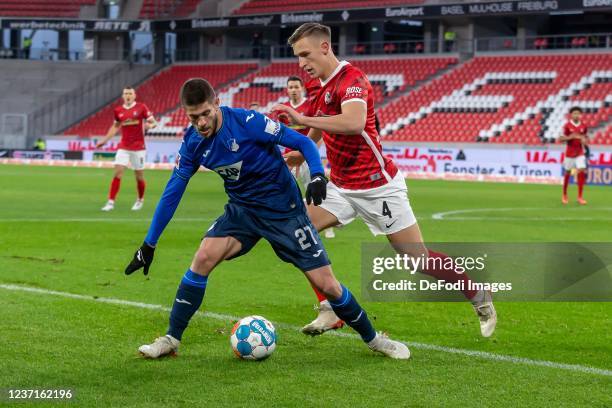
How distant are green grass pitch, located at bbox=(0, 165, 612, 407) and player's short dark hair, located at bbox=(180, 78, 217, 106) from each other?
5.20ft

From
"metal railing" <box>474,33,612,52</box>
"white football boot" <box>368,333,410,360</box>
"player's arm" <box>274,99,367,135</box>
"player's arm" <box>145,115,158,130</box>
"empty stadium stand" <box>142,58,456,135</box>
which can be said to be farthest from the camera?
"empty stadium stand" <box>142,58,456,135</box>

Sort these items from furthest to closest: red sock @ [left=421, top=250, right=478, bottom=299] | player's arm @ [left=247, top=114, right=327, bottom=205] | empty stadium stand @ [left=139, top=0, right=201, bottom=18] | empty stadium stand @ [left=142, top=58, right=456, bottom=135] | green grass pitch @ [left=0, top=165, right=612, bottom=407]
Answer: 1. empty stadium stand @ [left=139, top=0, right=201, bottom=18]
2. empty stadium stand @ [left=142, top=58, right=456, bottom=135]
3. red sock @ [left=421, top=250, right=478, bottom=299]
4. player's arm @ [left=247, top=114, right=327, bottom=205]
5. green grass pitch @ [left=0, top=165, right=612, bottom=407]

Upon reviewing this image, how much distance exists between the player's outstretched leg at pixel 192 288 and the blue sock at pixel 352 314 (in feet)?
2.34

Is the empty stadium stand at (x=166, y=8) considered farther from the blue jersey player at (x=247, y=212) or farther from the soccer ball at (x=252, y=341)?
the soccer ball at (x=252, y=341)

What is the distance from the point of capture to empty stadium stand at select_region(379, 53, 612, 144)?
37.8m

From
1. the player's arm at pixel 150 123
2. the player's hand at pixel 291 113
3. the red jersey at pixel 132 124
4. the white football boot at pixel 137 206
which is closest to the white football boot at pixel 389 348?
the player's hand at pixel 291 113

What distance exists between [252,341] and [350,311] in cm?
64

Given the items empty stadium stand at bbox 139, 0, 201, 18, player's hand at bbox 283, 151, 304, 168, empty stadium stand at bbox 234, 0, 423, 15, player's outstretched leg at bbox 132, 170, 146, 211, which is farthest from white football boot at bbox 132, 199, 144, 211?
empty stadium stand at bbox 139, 0, 201, 18

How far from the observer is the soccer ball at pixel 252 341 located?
604cm

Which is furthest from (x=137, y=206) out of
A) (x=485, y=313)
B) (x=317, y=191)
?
(x=317, y=191)

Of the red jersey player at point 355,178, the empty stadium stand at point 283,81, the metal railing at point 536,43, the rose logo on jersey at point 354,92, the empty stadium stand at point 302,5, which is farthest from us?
the empty stadium stand at point 302,5

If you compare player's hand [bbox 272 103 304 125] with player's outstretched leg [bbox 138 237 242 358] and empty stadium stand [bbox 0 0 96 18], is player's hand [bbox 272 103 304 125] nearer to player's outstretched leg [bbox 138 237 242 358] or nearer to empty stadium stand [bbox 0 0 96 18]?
player's outstretched leg [bbox 138 237 242 358]

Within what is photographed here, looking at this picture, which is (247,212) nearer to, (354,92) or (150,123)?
(354,92)

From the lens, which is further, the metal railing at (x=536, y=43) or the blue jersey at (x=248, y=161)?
the metal railing at (x=536, y=43)
